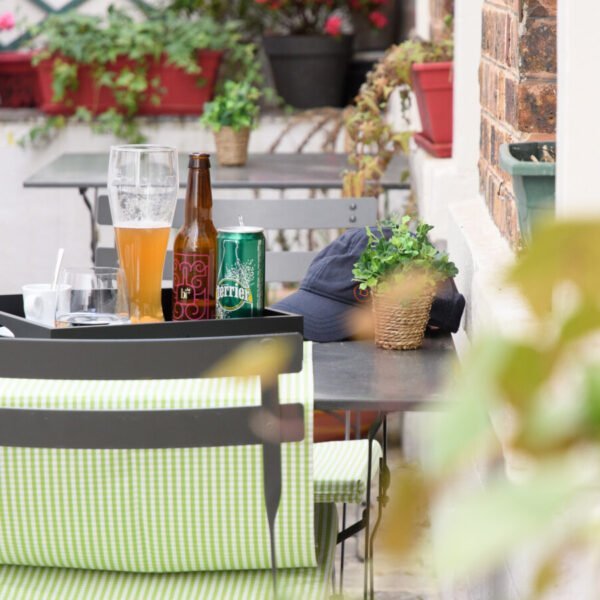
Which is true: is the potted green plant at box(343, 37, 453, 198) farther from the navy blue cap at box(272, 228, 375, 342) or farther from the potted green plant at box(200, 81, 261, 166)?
the navy blue cap at box(272, 228, 375, 342)

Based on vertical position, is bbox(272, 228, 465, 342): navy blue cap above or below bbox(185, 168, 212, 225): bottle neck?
below

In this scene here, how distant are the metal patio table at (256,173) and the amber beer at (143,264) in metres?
1.85

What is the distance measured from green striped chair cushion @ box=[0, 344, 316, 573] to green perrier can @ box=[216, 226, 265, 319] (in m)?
0.25

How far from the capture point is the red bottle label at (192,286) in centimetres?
164

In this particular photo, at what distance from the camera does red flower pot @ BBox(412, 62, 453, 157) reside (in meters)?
3.37

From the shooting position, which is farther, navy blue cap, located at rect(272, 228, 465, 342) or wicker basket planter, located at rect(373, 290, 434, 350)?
navy blue cap, located at rect(272, 228, 465, 342)

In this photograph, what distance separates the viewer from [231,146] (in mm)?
4164

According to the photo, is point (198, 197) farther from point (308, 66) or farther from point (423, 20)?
point (308, 66)

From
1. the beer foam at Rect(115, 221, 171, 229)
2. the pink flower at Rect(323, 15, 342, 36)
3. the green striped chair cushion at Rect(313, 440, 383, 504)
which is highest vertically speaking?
the pink flower at Rect(323, 15, 342, 36)

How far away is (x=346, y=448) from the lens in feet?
6.97

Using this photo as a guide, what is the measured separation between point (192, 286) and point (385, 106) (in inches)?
88.6

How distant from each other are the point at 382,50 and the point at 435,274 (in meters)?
4.65

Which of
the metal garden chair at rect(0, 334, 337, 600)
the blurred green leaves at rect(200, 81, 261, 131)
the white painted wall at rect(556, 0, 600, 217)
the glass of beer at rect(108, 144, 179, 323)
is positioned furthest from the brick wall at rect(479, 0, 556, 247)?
the blurred green leaves at rect(200, 81, 261, 131)

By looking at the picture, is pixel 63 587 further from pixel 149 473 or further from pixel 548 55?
pixel 548 55
